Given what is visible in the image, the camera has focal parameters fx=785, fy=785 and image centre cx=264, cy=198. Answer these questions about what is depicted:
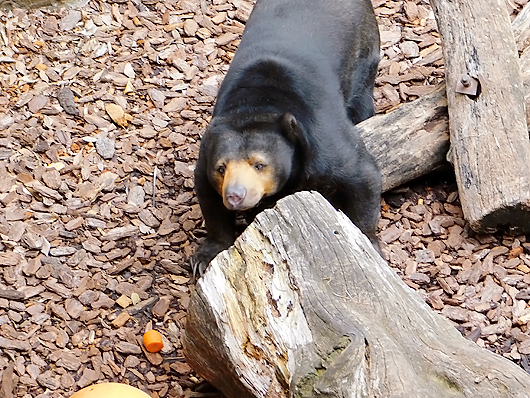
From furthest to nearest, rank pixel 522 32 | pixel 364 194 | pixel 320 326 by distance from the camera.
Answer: pixel 522 32, pixel 364 194, pixel 320 326

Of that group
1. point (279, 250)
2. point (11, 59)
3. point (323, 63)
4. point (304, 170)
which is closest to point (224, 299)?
point (279, 250)

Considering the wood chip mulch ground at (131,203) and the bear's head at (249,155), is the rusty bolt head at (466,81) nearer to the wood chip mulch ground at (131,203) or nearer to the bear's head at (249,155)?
the wood chip mulch ground at (131,203)

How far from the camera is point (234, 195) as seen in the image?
172 inches

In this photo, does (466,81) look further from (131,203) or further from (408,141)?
(131,203)

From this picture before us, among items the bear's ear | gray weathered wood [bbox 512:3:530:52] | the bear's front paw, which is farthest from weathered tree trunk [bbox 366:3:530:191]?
the bear's front paw

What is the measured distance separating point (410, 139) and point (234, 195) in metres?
1.27

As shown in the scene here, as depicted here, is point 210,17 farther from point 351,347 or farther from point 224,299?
point 351,347

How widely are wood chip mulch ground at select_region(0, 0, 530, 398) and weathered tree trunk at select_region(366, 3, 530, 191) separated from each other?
0.22 metres

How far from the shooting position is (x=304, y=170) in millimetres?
4688

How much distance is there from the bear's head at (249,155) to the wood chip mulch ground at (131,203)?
0.66 meters

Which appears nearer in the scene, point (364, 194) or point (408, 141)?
point (364, 194)

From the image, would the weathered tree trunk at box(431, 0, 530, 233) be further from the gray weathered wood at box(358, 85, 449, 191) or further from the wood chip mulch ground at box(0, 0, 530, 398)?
the wood chip mulch ground at box(0, 0, 530, 398)

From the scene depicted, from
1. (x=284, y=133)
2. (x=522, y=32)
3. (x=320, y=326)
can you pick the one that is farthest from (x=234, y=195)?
(x=522, y=32)

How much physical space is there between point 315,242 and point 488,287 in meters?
1.54
